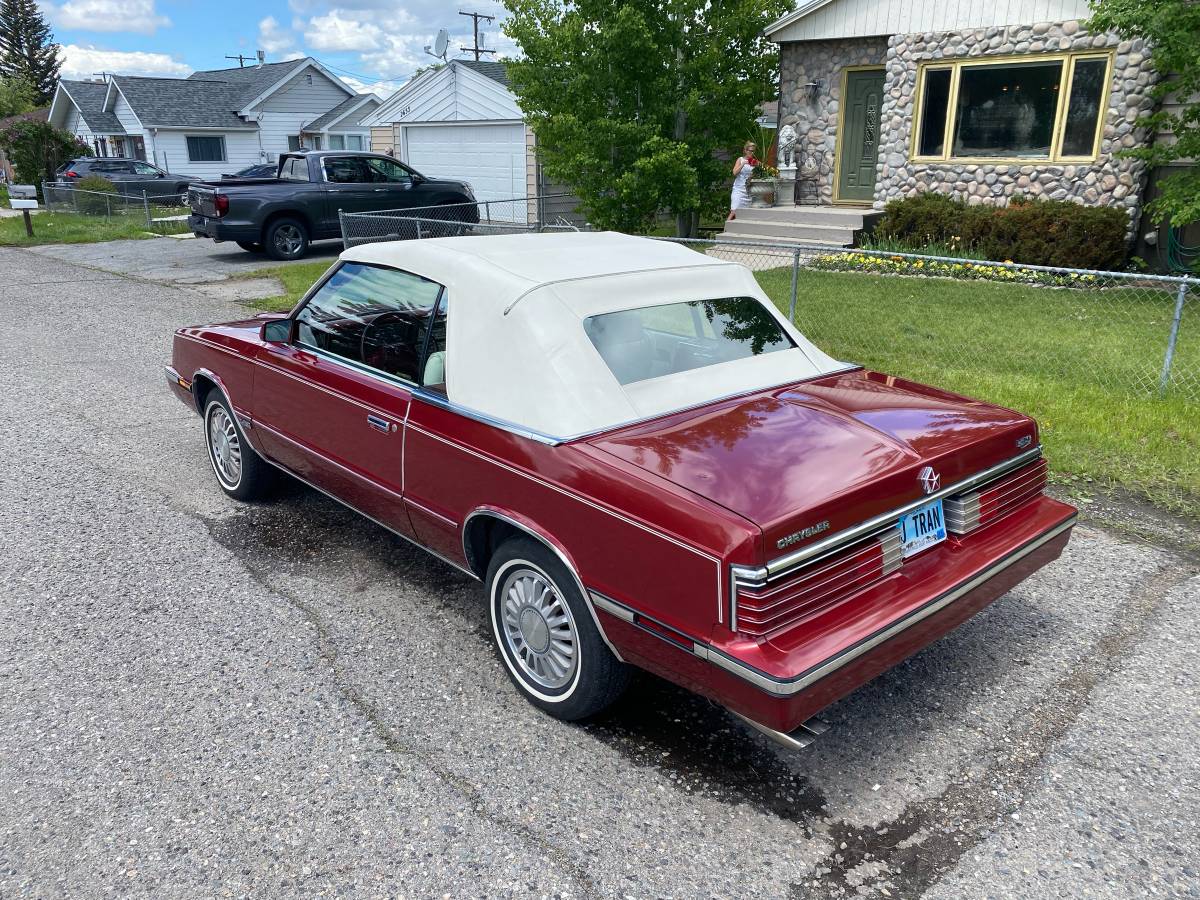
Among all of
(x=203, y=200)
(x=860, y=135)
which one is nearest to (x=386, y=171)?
(x=203, y=200)

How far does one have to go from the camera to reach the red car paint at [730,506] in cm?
275

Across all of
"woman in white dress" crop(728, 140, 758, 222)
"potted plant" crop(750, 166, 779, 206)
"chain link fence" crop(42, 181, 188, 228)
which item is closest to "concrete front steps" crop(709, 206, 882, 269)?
"woman in white dress" crop(728, 140, 758, 222)

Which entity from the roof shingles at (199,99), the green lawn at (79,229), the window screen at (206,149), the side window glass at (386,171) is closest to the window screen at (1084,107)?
the side window glass at (386,171)

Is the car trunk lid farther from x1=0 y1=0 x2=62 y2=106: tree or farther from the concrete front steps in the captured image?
x1=0 y1=0 x2=62 y2=106: tree

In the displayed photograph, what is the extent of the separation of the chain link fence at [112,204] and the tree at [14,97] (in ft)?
85.0

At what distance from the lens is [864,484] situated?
2.97 metres

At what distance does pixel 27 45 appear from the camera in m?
68.3

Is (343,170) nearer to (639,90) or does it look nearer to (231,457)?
(639,90)

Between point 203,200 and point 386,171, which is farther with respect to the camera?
point 386,171

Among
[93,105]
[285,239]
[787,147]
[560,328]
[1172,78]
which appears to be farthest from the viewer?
[93,105]

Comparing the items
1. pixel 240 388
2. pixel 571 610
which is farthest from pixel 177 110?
pixel 571 610

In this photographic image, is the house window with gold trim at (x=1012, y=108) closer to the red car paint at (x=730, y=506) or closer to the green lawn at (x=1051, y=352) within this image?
the green lawn at (x=1051, y=352)

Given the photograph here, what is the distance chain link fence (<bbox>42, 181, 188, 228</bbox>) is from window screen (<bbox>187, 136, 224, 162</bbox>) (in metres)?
9.53

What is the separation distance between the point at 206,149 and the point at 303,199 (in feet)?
84.2
